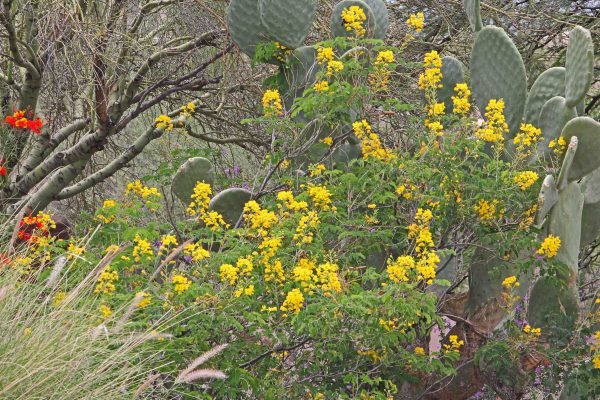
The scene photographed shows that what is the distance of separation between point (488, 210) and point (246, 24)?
64.5 inches

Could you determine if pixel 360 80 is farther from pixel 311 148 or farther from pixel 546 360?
pixel 546 360

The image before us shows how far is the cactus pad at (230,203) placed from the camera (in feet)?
16.4

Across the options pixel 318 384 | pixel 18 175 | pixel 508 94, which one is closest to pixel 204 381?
pixel 318 384

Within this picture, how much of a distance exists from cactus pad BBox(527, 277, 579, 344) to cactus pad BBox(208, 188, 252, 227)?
4.62ft

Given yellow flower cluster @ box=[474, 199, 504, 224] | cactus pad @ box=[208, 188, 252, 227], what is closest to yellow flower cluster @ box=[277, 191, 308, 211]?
cactus pad @ box=[208, 188, 252, 227]

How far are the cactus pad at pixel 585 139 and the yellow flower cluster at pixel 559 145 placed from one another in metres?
0.03

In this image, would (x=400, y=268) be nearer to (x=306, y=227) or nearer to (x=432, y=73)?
(x=306, y=227)

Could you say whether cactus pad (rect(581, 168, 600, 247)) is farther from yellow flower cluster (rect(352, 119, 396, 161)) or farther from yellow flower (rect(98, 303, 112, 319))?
yellow flower (rect(98, 303, 112, 319))

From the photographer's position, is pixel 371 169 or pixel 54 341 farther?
pixel 371 169

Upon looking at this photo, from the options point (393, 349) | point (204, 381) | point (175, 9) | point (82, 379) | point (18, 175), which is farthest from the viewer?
point (18, 175)

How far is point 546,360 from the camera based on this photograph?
194 inches

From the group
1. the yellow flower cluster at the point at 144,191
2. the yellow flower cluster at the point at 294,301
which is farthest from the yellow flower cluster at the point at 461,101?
the yellow flower cluster at the point at 144,191

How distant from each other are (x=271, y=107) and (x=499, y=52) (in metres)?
1.15

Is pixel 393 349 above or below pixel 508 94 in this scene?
below
